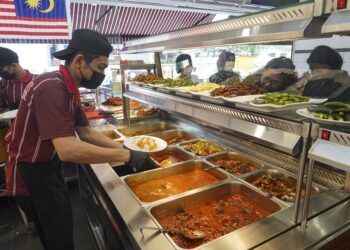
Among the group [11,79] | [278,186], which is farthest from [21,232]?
[278,186]

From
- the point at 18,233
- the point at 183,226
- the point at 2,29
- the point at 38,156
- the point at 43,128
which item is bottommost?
the point at 18,233

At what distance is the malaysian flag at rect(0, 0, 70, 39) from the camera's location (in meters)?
4.56

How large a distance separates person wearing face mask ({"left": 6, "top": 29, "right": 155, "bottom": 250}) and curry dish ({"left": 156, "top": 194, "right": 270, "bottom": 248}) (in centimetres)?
53

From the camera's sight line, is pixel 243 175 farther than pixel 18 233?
No

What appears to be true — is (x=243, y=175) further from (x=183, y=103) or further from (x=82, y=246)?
(x=82, y=246)

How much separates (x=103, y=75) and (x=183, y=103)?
0.69 meters

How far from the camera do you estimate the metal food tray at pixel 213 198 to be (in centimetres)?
158

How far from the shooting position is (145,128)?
3.36 metres

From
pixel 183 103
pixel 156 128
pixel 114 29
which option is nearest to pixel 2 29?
pixel 114 29

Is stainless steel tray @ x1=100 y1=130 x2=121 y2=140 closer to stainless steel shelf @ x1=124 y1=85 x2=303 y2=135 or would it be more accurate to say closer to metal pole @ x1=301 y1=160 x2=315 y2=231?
stainless steel shelf @ x1=124 y1=85 x2=303 y2=135

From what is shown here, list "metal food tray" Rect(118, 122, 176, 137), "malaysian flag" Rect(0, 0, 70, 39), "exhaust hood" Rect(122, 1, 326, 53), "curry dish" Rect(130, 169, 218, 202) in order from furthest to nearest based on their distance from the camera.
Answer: "malaysian flag" Rect(0, 0, 70, 39) < "metal food tray" Rect(118, 122, 176, 137) < "curry dish" Rect(130, 169, 218, 202) < "exhaust hood" Rect(122, 1, 326, 53)

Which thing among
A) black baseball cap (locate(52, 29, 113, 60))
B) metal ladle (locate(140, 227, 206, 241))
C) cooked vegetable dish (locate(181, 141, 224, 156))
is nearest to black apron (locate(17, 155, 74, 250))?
black baseball cap (locate(52, 29, 113, 60))

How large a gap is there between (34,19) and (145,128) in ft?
11.3

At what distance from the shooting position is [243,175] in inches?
75.1
